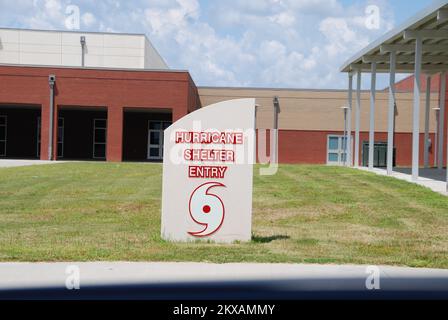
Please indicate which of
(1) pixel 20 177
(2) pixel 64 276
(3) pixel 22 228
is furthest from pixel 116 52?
(2) pixel 64 276

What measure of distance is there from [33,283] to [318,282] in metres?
3.27

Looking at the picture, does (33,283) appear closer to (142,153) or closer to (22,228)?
(22,228)

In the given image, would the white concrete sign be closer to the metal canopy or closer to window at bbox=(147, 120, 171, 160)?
the metal canopy

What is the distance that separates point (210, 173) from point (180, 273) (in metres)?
2.55

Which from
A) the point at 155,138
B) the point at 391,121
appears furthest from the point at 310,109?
the point at 391,121

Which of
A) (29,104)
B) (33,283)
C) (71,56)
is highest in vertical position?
(71,56)

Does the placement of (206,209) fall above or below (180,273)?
above

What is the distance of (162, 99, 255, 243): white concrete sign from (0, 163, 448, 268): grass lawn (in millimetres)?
331

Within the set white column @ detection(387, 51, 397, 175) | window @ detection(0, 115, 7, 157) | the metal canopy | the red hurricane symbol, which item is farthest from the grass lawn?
window @ detection(0, 115, 7, 157)

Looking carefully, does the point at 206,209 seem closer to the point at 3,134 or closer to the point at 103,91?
the point at 103,91

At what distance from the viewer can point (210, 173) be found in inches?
420

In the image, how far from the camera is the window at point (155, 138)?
1725 inches

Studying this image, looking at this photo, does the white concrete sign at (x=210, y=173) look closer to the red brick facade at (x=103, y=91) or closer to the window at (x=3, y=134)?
the red brick facade at (x=103, y=91)

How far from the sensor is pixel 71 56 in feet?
178
